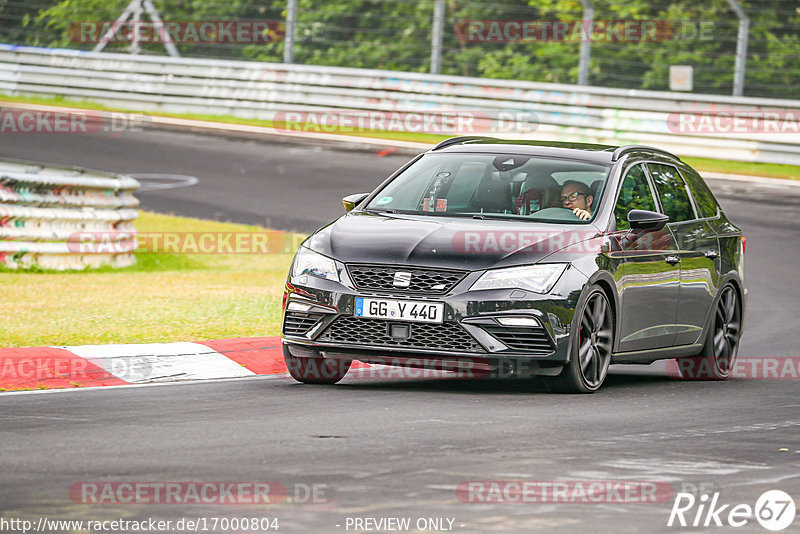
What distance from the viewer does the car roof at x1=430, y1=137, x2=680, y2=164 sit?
10.6 metres

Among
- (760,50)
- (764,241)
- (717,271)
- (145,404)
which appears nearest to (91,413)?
(145,404)

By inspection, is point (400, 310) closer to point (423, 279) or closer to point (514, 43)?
point (423, 279)

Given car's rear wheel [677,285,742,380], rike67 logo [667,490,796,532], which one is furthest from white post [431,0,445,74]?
rike67 logo [667,490,796,532]

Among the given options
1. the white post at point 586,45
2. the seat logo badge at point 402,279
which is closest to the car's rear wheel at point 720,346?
the seat logo badge at point 402,279

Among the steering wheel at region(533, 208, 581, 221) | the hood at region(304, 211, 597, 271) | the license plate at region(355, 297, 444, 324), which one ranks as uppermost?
the steering wheel at region(533, 208, 581, 221)

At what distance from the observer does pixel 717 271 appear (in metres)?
11.3

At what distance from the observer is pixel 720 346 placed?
37.8ft

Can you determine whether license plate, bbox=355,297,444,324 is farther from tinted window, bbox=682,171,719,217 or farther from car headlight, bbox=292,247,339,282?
tinted window, bbox=682,171,719,217

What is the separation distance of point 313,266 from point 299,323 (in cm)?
37

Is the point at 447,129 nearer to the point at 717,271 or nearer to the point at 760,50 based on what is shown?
the point at 760,50

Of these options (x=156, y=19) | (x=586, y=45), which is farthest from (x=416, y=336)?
(x=156, y=19)

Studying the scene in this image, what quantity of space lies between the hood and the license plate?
24 cm

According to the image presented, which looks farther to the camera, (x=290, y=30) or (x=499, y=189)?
(x=290, y=30)

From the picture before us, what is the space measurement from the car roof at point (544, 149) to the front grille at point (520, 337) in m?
1.88
